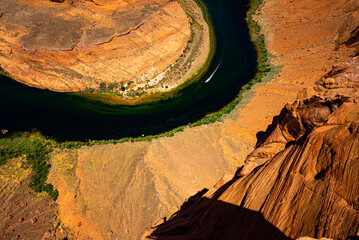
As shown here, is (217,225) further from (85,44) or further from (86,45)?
(85,44)

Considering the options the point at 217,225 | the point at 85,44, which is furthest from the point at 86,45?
the point at 217,225

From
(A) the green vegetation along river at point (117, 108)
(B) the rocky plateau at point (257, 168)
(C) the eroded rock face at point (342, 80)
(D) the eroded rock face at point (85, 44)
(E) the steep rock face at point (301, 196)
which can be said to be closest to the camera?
(E) the steep rock face at point (301, 196)

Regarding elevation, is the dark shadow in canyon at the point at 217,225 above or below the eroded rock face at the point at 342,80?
below

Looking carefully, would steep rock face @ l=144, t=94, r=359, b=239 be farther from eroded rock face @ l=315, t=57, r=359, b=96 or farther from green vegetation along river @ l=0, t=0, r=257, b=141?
green vegetation along river @ l=0, t=0, r=257, b=141

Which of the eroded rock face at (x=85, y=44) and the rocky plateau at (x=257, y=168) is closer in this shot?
the rocky plateau at (x=257, y=168)

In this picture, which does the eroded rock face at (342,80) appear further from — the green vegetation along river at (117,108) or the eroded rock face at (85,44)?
the eroded rock face at (85,44)

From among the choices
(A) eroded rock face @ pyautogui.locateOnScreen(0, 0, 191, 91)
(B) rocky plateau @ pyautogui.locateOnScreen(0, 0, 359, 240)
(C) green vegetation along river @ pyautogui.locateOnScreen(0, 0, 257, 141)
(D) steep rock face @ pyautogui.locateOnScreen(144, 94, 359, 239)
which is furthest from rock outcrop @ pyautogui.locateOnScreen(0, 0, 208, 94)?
(D) steep rock face @ pyautogui.locateOnScreen(144, 94, 359, 239)

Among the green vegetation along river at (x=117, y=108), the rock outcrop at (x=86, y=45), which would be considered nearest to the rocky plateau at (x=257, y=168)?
the green vegetation along river at (x=117, y=108)
